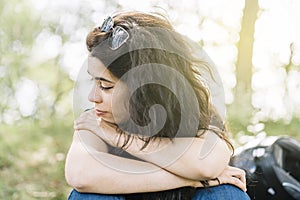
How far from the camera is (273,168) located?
202 centimetres

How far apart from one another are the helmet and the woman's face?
2.59 feet

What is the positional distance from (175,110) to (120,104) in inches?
5.0

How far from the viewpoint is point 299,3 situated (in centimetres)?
409

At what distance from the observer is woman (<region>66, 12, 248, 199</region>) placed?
125 cm

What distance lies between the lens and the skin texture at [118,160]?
1236 millimetres

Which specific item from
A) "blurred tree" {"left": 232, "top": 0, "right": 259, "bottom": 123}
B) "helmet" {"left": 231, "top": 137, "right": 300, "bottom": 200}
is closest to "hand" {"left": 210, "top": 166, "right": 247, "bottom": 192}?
"helmet" {"left": 231, "top": 137, "right": 300, "bottom": 200}

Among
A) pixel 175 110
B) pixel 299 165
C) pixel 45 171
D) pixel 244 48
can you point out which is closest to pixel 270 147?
pixel 299 165

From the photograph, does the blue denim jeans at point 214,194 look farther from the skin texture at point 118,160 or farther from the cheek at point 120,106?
the cheek at point 120,106

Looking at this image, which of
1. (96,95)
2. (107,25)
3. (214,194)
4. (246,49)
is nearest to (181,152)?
(214,194)

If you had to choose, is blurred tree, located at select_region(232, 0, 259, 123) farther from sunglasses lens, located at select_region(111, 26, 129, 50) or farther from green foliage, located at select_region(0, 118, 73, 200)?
sunglasses lens, located at select_region(111, 26, 129, 50)

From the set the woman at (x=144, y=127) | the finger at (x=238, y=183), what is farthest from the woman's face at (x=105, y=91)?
the finger at (x=238, y=183)

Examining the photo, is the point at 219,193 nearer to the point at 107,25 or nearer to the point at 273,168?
the point at 107,25

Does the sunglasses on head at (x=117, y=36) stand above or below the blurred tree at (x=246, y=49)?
above

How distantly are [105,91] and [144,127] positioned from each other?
12 centimetres
